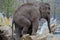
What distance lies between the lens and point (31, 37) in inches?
110

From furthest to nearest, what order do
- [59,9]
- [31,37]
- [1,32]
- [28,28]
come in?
[59,9], [1,32], [28,28], [31,37]

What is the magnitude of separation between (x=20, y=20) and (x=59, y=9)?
308 centimetres

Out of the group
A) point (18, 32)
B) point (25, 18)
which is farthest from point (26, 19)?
point (18, 32)

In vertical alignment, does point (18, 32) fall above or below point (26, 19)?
below

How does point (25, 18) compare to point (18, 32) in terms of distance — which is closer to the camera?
point (25, 18)

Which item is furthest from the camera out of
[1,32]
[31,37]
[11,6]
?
[11,6]

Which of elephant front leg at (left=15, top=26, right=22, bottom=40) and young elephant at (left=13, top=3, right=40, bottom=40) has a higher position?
young elephant at (left=13, top=3, right=40, bottom=40)

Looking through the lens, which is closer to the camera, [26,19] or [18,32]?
[26,19]

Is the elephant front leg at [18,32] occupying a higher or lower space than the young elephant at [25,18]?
lower

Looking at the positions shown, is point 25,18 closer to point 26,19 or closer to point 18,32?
point 26,19

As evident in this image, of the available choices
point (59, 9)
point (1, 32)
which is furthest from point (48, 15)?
point (59, 9)

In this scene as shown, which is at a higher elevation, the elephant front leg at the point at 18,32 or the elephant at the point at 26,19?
the elephant at the point at 26,19

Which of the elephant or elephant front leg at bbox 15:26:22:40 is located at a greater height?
the elephant

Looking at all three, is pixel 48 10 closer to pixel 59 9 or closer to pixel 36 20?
pixel 36 20
